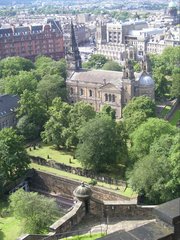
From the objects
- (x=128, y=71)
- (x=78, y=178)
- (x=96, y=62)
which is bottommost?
(x=78, y=178)

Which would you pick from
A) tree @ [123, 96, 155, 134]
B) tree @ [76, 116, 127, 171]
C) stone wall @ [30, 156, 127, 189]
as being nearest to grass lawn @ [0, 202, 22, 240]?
stone wall @ [30, 156, 127, 189]

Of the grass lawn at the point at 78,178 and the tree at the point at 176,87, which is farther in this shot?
the tree at the point at 176,87

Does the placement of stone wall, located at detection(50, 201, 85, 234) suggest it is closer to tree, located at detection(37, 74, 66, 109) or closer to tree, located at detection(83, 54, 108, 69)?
tree, located at detection(37, 74, 66, 109)

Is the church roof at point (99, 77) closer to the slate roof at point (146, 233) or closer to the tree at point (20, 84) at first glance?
the tree at point (20, 84)

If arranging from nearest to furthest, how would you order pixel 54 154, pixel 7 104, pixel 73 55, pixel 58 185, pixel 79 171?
pixel 58 185, pixel 79 171, pixel 54 154, pixel 7 104, pixel 73 55

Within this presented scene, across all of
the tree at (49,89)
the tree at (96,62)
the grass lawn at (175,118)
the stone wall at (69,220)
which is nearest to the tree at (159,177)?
the stone wall at (69,220)

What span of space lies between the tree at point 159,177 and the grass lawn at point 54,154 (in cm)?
1713

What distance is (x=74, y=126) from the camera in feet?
220

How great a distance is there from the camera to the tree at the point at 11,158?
2191 inches

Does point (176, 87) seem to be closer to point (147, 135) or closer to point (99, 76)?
point (99, 76)

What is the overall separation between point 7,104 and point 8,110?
4.40 ft

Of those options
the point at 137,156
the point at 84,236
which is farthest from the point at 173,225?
the point at 137,156

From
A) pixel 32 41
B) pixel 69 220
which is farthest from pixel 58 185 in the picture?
pixel 32 41

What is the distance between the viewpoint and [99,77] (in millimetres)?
89438
